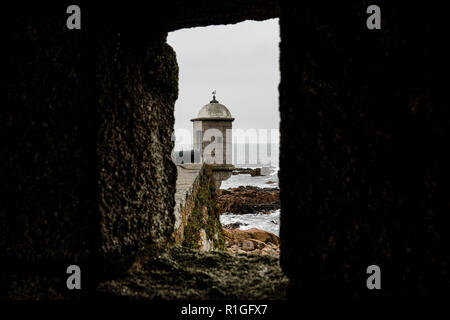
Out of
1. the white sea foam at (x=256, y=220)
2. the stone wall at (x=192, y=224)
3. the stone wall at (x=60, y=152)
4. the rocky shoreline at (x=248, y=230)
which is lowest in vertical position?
the white sea foam at (x=256, y=220)

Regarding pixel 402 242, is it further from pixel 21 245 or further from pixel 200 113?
pixel 200 113

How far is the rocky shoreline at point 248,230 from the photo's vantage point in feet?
14.3

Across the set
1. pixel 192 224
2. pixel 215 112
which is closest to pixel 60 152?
pixel 192 224

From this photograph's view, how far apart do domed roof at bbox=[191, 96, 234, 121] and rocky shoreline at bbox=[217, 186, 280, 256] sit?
8.71 ft

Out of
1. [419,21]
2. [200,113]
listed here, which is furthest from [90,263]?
[200,113]

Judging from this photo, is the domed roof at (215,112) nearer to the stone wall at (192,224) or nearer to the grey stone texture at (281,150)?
the stone wall at (192,224)

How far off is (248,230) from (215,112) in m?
6.22

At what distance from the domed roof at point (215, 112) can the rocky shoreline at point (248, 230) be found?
8.71 ft

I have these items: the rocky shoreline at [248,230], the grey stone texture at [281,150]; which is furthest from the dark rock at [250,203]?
the grey stone texture at [281,150]

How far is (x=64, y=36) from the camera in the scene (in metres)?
1.09

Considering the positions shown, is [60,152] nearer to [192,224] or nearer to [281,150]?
[281,150]

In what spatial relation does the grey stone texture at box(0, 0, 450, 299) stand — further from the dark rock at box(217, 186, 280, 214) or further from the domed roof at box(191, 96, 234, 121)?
the domed roof at box(191, 96, 234, 121)

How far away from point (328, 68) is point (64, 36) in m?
0.86

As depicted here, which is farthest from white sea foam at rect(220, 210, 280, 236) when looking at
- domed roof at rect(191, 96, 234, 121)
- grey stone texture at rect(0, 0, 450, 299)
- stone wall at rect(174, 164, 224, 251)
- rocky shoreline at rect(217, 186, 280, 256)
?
grey stone texture at rect(0, 0, 450, 299)
